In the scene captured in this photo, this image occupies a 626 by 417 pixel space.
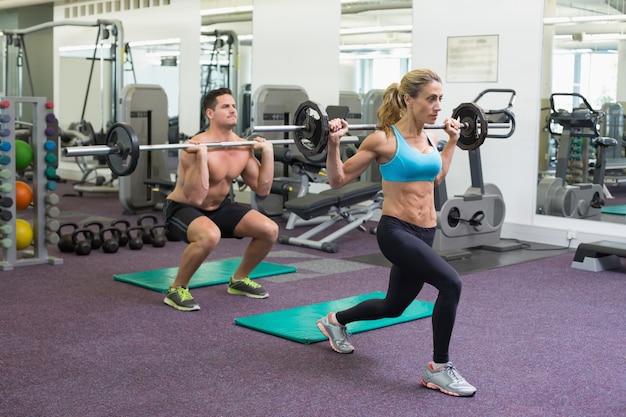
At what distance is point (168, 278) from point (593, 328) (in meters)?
2.31

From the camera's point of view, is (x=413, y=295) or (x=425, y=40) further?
(x=425, y=40)

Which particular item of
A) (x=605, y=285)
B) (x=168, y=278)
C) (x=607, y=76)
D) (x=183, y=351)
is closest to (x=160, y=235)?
(x=168, y=278)

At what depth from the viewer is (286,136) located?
7281mm

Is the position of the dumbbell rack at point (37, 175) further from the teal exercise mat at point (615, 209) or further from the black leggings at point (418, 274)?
the teal exercise mat at point (615, 209)

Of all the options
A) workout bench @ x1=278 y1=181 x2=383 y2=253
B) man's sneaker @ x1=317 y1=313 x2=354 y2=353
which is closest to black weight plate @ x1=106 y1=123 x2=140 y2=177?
man's sneaker @ x1=317 y1=313 x2=354 y2=353

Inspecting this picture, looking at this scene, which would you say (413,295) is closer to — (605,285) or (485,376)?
(485,376)

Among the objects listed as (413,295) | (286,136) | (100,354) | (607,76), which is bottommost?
(100,354)

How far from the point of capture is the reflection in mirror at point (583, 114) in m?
5.84

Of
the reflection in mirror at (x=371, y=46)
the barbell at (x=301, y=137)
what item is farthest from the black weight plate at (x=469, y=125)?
the reflection in mirror at (x=371, y=46)

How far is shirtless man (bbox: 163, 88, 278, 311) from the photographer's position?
4023mm

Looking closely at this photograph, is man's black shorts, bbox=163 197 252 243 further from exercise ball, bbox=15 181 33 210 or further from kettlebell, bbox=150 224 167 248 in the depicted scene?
kettlebell, bbox=150 224 167 248

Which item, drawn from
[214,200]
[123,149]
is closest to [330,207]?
[214,200]

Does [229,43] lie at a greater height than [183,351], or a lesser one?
greater

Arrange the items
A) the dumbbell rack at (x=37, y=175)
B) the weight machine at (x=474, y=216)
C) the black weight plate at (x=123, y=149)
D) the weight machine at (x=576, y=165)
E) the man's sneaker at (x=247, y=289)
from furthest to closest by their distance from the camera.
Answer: the weight machine at (x=576, y=165) < the weight machine at (x=474, y=216) < the dumbbell rack at (x=37, y=175) < the man's sneaker at (x=247, y=289) < the black weight plate at (x=123, y=149)
